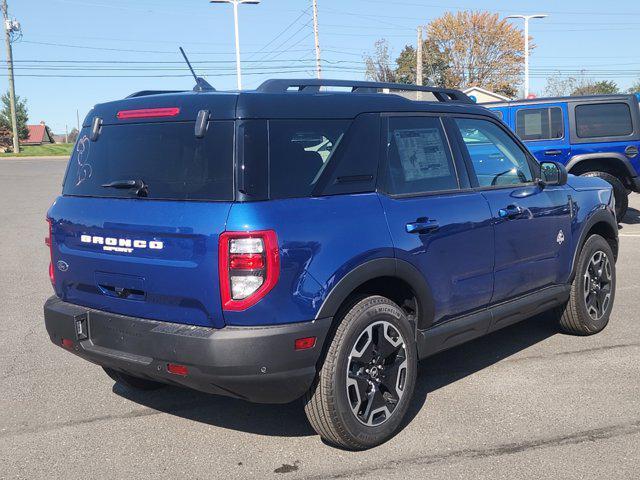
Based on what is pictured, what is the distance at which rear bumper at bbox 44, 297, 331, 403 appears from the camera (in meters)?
3.17

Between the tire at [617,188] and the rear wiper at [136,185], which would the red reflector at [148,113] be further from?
the tire at [617,188]

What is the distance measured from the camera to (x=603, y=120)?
11.3m

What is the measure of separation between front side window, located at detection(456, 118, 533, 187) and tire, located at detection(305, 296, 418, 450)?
4.34 feet

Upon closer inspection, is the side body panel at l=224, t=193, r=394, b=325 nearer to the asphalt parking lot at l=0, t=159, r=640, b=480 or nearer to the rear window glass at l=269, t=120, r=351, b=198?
the rear window glass at l=269, t=120, r=351, b=198

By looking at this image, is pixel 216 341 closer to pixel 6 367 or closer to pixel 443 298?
pixel 443 298

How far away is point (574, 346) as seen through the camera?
5.44m

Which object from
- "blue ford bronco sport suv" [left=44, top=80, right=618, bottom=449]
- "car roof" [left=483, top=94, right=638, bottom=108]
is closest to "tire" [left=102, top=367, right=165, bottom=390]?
"blue ford bronco sport suv" [left=44, top=80, right=618, bottom=449]

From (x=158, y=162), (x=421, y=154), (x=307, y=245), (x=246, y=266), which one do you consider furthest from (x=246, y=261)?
(x=421, y=154)

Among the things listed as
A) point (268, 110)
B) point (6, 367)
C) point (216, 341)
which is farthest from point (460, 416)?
point (6, 367)

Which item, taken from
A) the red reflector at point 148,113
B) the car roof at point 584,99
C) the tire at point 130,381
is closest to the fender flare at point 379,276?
the red reflector at point 148,113

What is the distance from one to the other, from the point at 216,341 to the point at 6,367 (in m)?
2.78

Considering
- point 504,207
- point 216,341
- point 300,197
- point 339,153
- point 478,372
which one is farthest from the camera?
point 478,372

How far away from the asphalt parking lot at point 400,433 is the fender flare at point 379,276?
0.75 m

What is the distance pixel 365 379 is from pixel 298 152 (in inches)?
49.6
